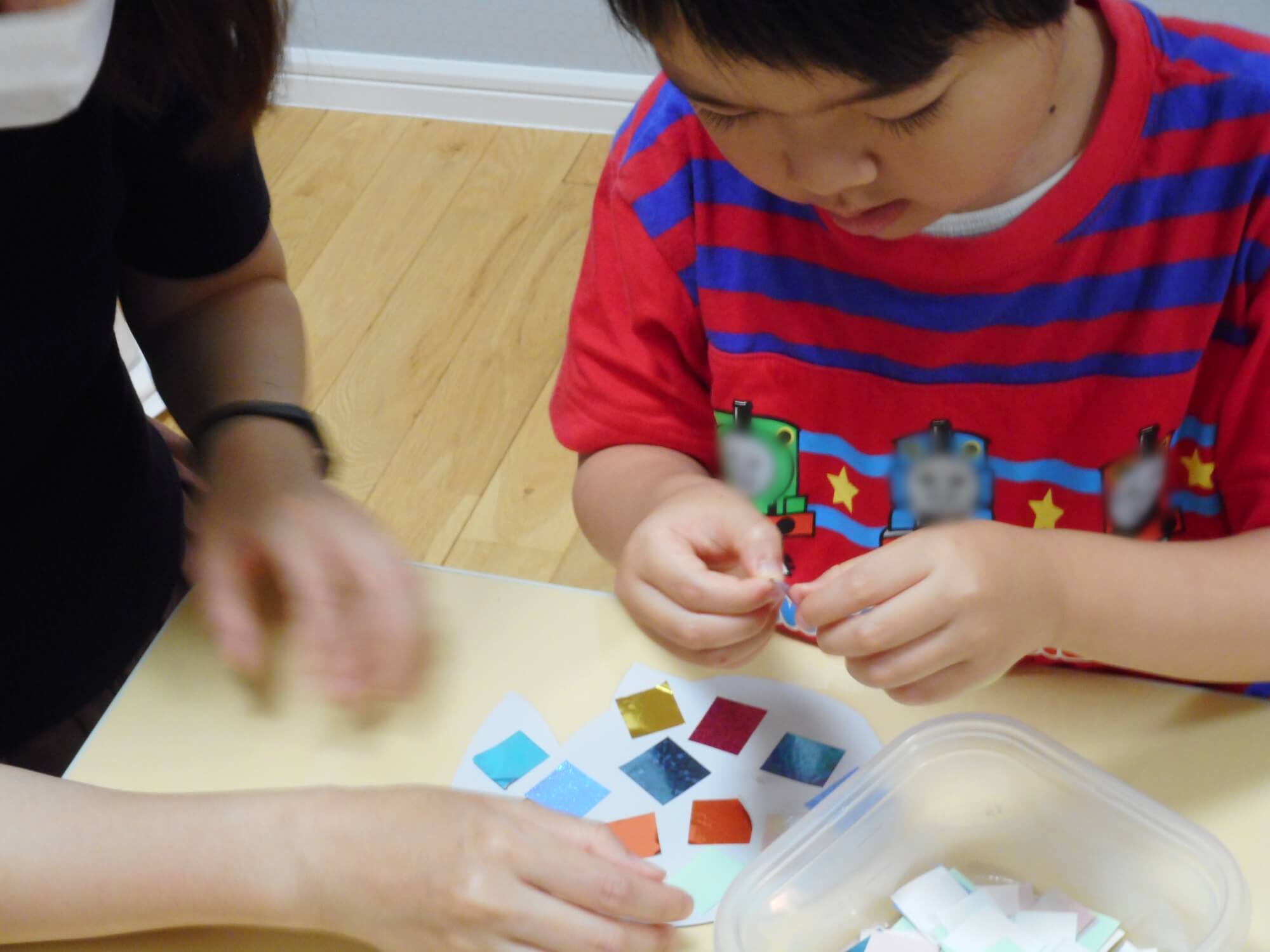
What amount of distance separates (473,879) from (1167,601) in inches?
14.3

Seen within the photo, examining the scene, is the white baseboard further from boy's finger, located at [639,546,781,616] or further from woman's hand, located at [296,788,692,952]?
woman's hand, located at [296,788,692,952]

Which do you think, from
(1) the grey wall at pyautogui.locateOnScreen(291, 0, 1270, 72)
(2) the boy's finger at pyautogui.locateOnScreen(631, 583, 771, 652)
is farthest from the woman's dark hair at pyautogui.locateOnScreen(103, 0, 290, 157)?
(1) the grey wall at pyautogui.locateOnScreen(291, 0, 1270, 72)

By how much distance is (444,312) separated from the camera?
1.86m

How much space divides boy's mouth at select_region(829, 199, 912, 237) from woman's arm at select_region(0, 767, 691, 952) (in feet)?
1.04

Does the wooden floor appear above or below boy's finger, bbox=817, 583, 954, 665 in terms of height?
below

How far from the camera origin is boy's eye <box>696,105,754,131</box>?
1.89 feet

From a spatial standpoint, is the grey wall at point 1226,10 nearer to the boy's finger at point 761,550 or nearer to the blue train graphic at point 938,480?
the blue train graphic at point 938,480

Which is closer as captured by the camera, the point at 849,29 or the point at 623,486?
the point at 849,29

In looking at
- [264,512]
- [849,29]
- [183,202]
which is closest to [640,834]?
[264,512]

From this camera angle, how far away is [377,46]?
220 cm

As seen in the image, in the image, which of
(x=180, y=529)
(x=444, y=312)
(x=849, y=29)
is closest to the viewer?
(x=849, y=29)

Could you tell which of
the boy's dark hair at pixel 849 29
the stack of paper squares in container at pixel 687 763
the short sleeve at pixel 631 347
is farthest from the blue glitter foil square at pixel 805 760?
the boy's dark hair at pixel 849 29

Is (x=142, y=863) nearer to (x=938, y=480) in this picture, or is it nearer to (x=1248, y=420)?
(x=938, y=480)

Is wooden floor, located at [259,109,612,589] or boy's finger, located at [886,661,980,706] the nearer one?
boy's finger, located at [886,661,980,706]
